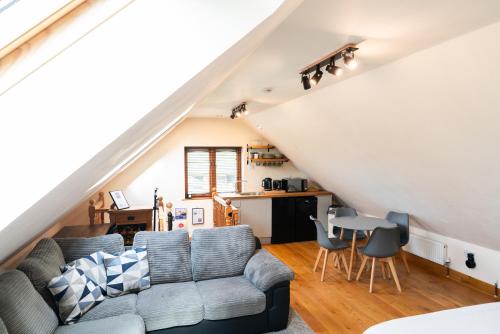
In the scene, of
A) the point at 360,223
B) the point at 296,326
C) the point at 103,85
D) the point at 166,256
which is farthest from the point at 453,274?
the point at 103,85

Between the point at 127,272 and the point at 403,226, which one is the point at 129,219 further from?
the point at 403,226

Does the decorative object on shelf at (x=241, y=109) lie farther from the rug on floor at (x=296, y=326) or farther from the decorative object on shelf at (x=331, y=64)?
the rug on floor at (x=296, y=326)

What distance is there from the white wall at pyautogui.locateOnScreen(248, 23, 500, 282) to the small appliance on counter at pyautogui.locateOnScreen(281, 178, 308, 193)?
1.17m

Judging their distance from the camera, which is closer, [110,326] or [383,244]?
[110,326]

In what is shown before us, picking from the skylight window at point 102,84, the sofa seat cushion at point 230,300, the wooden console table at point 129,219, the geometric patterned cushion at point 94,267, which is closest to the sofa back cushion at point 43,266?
the geometric patterned cushion at point 94,267

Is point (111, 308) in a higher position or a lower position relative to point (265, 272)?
lower

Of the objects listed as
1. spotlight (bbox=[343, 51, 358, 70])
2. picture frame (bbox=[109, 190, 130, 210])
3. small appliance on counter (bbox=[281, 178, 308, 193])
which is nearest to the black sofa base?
spotlight (bbox=[343, 51, 358, 70])

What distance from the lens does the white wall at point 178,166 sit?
21.2 feet

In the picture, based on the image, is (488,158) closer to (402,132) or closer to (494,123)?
(494,123)

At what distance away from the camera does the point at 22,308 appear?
198 cm

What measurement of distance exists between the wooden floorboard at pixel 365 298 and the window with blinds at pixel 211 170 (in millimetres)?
2764

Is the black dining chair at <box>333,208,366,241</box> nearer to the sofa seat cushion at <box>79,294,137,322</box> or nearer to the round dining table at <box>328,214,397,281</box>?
the round dining table at <box>328,214,397,281</box>

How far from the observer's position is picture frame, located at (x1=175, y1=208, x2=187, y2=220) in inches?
263

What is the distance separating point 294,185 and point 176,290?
407cm
